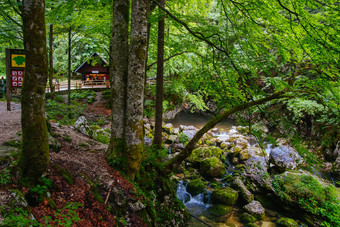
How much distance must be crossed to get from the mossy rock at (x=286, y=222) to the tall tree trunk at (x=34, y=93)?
8345mm

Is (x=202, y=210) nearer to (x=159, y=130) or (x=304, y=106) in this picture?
(x=159, y=130)

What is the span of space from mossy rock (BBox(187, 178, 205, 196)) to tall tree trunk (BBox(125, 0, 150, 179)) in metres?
5.37

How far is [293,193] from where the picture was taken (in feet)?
27.1

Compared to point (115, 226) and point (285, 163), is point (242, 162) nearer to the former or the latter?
point (285, 163)

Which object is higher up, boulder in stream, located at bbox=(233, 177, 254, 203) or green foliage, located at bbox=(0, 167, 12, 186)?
green foliage, located at bbox=(0, 167, 12, 186)

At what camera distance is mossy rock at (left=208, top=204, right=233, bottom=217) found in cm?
818

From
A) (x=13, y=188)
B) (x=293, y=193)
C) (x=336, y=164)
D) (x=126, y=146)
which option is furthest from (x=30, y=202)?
(x=336, y=164)

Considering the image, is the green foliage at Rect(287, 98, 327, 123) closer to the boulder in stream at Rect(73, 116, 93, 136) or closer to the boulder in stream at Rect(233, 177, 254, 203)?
the boulder in stream at Rect(233, 177, 254, 203)

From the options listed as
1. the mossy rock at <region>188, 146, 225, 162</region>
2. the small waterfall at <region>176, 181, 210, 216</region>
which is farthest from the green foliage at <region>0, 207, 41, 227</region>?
the mossy rock at <region>188, 146, 225, 162</region>

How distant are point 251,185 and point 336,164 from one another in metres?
6.27

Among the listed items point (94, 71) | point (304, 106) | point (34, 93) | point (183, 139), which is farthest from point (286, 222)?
point (94, 71)

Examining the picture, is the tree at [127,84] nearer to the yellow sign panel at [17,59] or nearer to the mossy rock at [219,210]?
the yellow sign panel at [17,59]

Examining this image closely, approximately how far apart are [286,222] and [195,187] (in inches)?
151

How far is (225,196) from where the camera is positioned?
873 centimetres
